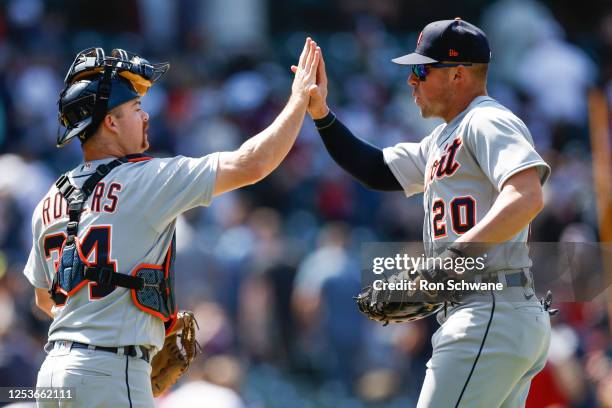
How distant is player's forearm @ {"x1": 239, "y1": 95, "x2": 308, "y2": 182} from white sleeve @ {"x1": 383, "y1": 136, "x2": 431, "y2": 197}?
71cm

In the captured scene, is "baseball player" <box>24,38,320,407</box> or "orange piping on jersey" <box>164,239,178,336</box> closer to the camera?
"baseball player" <box>24,38,320,407</box>

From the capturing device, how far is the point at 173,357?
5496 millimetres

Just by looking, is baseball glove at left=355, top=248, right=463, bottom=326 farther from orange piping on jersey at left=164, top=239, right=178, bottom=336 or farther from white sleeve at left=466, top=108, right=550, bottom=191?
orange piping on jersey at left=164, top=239, right=178, bottom=336

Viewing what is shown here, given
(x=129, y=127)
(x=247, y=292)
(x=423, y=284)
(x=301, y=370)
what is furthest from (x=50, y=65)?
(x=423, y=284)

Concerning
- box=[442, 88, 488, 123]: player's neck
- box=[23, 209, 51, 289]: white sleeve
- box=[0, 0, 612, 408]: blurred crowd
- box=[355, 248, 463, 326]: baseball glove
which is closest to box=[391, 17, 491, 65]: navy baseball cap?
box=[442, 88, 488, 123]: player's neck

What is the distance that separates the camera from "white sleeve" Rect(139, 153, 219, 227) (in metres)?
4.96

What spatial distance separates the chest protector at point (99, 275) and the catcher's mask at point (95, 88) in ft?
0.74

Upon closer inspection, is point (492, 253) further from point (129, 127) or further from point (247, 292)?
point (247, 292)

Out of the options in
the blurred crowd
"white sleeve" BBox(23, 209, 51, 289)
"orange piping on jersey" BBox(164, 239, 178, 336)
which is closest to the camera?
"orange piping on jersey" BBox(164, 239, 178, 336)

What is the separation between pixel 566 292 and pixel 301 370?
6.08m

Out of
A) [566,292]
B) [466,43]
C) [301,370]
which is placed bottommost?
[301,370]

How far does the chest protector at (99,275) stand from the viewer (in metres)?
4.91

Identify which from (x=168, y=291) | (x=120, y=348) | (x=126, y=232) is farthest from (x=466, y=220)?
(x=120, y=348)

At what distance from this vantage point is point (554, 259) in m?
5.64
